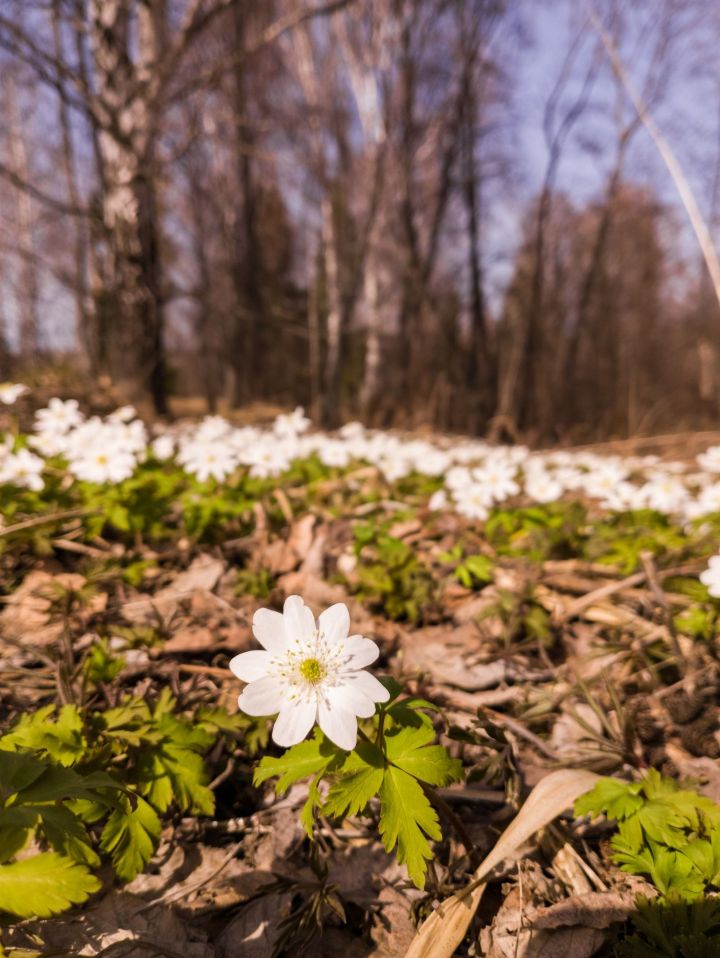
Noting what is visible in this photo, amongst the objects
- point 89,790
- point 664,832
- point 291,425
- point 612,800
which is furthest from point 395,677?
point 291,425

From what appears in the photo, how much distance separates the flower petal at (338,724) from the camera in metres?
1.03

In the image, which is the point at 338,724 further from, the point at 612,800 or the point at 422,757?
the point at 612,800

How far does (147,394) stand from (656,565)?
654 centimetres

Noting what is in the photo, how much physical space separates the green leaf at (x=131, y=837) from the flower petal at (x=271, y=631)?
19.3 inches

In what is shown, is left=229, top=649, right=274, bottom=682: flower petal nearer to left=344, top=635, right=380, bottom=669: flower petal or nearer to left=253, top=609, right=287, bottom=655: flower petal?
left=253, top=609, right=287, bottom=655: flower petal

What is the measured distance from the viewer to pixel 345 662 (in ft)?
3.69

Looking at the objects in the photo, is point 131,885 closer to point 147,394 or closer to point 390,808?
point 390,808

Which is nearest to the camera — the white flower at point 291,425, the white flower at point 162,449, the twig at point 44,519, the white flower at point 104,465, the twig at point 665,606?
the twig at point 665,606

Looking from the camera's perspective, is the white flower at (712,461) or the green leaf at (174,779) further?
the white flower at (712,461)

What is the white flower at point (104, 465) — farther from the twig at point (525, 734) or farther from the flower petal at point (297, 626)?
the twig at point (525, 734)

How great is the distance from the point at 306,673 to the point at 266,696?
89 mm

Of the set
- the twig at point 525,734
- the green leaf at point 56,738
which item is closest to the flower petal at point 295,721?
the green leaf at point 56,738

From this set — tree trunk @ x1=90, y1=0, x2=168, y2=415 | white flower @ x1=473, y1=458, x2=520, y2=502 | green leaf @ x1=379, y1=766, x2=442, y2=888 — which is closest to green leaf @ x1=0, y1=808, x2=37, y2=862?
green leaf @ x1=379, y1=766, x2=442, y2=888

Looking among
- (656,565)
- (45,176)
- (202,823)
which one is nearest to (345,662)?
(202,823)
